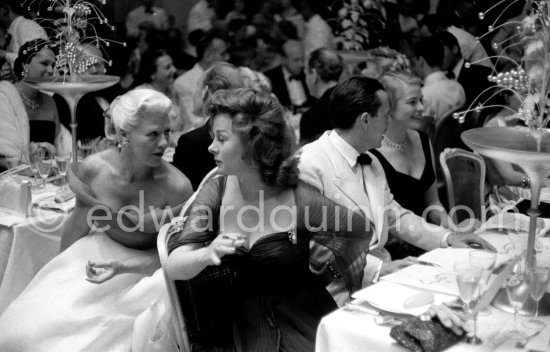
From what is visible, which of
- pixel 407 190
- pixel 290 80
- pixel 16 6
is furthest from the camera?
pixel 290 80

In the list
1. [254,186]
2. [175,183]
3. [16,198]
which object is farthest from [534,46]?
[16,198]

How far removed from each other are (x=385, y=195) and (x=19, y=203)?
1.64m

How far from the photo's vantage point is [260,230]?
2527mm

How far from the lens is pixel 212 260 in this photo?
2125mm

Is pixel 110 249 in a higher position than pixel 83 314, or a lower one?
higher

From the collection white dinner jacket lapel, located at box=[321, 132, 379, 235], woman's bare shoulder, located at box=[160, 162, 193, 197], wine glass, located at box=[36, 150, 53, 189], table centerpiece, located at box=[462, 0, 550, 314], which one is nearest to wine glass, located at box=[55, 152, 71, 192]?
wine glass, located at box=[36, 150, 53, 189]

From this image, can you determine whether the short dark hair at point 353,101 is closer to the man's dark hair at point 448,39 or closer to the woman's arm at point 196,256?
the woman's arm at point 196,256

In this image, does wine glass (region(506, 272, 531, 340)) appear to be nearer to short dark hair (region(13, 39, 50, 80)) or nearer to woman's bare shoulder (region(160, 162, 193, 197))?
woman's bare shoulder (region(160, 162, 193, 197))

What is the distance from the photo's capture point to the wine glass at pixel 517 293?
2.03 m

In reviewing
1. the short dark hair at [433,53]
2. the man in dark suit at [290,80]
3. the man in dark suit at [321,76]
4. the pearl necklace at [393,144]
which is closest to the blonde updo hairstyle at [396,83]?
the pearl necklace at [393,144]

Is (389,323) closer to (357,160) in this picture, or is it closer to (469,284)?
(469,284)

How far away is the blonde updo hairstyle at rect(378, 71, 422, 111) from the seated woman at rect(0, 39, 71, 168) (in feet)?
6.03

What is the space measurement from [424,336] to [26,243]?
2.06 meters

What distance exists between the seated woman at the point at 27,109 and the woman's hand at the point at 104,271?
4.83 feet
